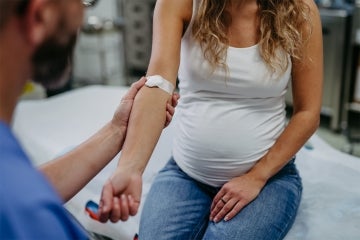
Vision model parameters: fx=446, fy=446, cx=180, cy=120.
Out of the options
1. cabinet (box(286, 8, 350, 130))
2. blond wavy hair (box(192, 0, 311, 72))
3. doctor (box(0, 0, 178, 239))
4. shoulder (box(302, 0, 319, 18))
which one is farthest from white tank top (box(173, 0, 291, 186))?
cabinet (box(286, 8, 350, 130))

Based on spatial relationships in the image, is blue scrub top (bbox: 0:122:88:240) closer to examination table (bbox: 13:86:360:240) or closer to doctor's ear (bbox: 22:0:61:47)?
doctor's ear (bbox: 22:0:61:47)

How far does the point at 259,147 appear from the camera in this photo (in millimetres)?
1220

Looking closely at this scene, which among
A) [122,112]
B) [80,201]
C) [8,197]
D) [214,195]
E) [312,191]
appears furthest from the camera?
[80,201]

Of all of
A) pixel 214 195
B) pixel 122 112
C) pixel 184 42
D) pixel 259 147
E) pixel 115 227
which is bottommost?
pixel 115 227

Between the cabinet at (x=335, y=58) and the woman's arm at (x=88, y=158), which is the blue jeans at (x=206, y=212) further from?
the cabinet at (x=335, y=58)

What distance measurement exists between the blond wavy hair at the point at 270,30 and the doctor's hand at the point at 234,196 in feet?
1.01

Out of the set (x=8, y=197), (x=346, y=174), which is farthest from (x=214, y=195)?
(x=8, y=197)

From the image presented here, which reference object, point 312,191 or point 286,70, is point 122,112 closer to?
point 286,70

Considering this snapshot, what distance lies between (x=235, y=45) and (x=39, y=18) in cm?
71

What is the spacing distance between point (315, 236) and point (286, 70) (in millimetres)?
454

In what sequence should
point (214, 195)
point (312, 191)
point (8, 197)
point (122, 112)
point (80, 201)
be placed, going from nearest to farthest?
point (8, 197) < point (122, 112) < point (214, 195) < point (312, 191) < point (80, 201)

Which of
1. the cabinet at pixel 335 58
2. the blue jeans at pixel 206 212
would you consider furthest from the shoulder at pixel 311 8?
the cabinet at pixel 335 58

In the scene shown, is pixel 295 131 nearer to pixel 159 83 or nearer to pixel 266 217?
pixel 266 217

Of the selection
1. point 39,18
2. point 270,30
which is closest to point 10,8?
point 39,18
